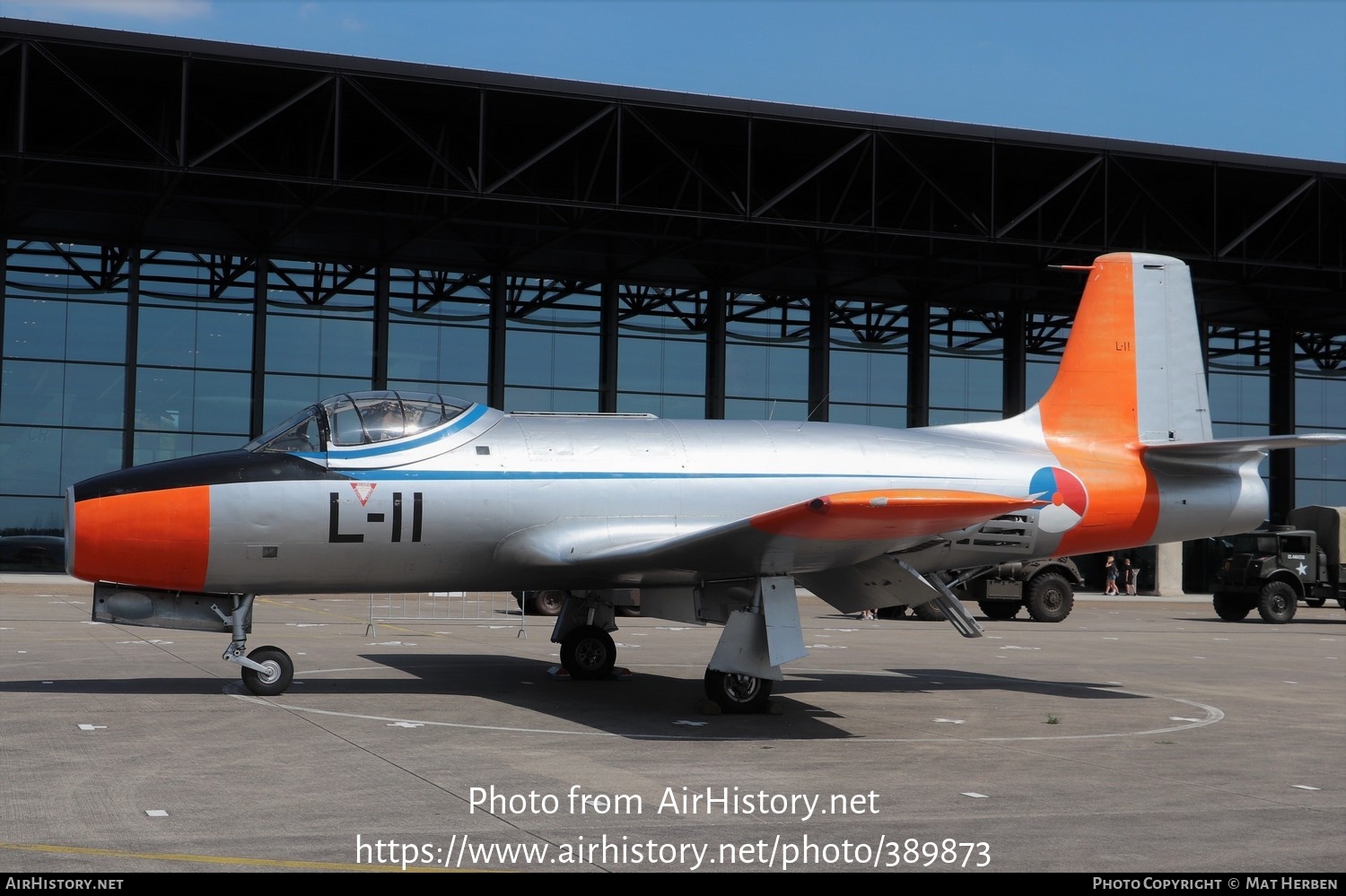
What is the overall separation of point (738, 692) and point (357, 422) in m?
4.21

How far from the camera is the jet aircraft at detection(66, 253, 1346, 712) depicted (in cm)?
1038

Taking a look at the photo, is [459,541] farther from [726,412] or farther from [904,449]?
[726,412]

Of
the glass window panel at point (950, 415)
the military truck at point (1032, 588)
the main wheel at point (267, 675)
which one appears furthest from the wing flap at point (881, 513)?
the glass window panel at point (950, 415)

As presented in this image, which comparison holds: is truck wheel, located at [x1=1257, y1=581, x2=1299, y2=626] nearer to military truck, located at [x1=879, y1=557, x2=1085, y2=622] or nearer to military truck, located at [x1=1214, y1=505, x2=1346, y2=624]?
military truck, located at [x1=1214, y1=505, x2=1346, y2=624]

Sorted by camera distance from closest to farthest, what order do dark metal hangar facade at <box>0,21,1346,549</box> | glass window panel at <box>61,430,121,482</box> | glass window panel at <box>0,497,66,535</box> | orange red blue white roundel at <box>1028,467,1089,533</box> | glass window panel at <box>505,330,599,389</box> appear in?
orange red blue white roundel at <box>1028,467,1089,533</box> < dark metal hangar facade at <box>0,21,1346,549</box> < glass window panel at <box>0,497,66,535</box> < glass window panel at <box>61,430,121,482</box> < glass window panel at <box>505,330,599,389</box>

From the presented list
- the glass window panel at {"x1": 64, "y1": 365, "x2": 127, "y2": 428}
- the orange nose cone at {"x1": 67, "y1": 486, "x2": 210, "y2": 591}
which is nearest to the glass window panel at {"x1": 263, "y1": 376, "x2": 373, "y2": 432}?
the glass window panel at {"x1": 64, "y1": 365, "x2": 127, "y2": 428}

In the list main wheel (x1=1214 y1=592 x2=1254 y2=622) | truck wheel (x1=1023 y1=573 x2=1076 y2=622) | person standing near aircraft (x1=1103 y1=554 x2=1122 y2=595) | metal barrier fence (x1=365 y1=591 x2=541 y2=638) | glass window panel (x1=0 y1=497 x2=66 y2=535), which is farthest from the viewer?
person standing near aircraft (x1=1103 y1=554 x2=1122 y2=595)

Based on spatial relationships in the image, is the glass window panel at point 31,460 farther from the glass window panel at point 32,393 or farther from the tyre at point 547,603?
the tyre at point 547,603

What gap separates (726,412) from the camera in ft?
124

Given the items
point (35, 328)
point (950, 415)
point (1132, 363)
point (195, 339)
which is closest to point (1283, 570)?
point (950, 415)

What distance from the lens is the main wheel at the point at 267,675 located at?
36.4 feet

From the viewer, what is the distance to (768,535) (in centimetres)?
977

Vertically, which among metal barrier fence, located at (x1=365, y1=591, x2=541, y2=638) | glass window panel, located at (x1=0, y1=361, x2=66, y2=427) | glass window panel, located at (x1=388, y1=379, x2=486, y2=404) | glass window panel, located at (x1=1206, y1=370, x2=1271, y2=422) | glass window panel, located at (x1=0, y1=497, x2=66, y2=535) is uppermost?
glass window panel, located at (x1=1206, y1=370, x2=1271, y2=422)

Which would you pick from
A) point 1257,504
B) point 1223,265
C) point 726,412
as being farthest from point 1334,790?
point 1223,265
